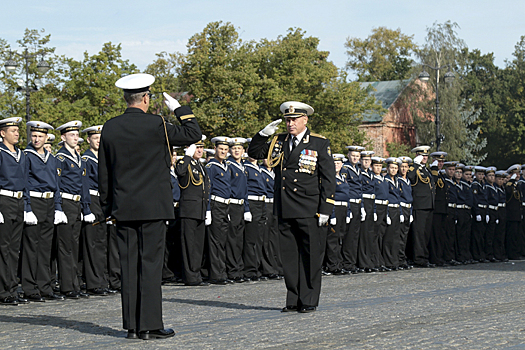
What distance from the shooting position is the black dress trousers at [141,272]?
6195mm

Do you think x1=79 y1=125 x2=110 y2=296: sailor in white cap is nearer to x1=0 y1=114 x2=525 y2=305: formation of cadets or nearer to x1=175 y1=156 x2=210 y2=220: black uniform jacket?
x1=0 y1=114 x2=525 y2=305: formation of cadets

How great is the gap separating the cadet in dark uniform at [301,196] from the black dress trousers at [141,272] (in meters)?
2.14

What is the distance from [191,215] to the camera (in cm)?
1200

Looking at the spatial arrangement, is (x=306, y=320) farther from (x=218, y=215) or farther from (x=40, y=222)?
(x=218, y=215)

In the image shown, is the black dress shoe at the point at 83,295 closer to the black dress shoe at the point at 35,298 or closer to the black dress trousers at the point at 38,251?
the black dress trousers at the point at 38,251

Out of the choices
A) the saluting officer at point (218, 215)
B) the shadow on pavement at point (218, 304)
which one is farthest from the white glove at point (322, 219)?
the saluting officer at point (218, 215)

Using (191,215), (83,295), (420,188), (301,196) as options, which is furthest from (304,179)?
(420,188)

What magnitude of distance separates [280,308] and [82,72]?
100 ft

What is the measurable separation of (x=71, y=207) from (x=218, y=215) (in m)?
3.11

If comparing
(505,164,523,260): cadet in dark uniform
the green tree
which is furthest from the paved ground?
the green tree

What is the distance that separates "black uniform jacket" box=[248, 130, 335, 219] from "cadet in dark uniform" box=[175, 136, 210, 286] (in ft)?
Answer: 12.4

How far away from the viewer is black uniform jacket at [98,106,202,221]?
635cm

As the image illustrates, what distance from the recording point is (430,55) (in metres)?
51.4

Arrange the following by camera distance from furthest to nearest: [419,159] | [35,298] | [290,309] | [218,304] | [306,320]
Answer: [419,159] → [35,298] → [218,304] → [290,309] → [306,320]
